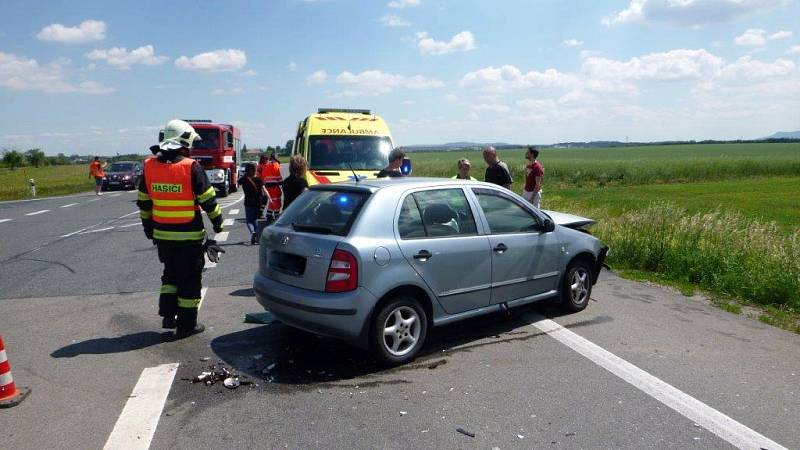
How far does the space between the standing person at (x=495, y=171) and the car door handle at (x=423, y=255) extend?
464 centimetres

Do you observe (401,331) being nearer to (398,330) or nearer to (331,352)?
(398,330)

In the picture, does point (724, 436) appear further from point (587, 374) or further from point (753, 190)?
point (753, 190)

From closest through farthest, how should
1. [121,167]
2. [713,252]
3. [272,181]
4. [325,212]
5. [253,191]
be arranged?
[325,212], [713,252], [272,181], [253,191], [121,167]

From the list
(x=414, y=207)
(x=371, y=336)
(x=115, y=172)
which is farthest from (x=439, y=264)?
(x=115, y=172)

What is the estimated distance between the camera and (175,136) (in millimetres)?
5492

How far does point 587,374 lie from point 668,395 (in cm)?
62

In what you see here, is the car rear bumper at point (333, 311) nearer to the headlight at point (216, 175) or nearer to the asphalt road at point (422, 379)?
the asphalt road at point (422, 379)

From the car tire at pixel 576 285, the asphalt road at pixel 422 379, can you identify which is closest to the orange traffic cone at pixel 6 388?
the asphalt road at pixel 422 379

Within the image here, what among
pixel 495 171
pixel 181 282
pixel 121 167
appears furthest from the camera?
pixel 121 167

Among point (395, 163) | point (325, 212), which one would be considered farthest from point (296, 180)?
point (325, 212)

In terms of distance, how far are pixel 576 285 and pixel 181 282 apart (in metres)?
4.17

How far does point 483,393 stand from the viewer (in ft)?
14.1

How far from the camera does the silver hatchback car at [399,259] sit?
15.2ft

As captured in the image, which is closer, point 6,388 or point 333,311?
point 6,388
